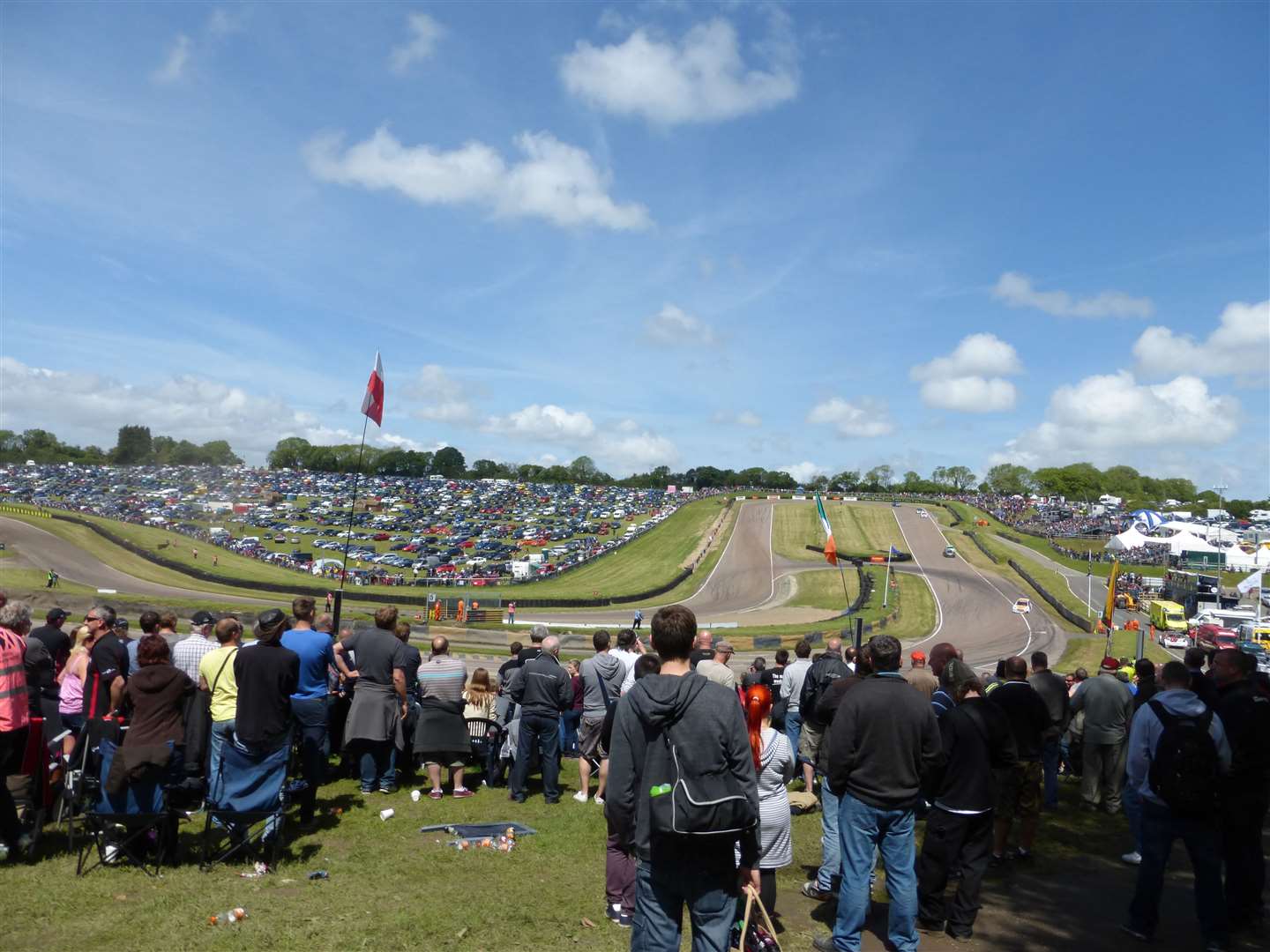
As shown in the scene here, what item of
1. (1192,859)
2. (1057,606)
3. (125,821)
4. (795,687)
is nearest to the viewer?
(1192,859)

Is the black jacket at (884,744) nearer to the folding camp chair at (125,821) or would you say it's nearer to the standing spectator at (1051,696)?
the standing spectator at (1051,696)

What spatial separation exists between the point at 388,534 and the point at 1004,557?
57.9 metres

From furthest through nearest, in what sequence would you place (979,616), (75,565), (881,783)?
1. (979,616)
2. (75,565)
3. (881,783)

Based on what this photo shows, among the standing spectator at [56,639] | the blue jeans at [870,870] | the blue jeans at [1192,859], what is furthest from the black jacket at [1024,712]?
the standing spectator at [56,639]

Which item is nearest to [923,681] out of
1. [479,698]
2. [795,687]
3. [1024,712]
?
[1024,712]

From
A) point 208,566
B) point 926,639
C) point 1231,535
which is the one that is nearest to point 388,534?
point 208,566

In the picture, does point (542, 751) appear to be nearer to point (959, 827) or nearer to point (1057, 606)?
point (959, 827)


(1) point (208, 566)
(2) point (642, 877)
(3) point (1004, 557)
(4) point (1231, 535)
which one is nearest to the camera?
(2) point (642, 877)

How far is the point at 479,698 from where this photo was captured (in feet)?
30.7

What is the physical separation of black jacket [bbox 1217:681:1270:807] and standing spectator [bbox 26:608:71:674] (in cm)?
1032

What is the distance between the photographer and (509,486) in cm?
12256

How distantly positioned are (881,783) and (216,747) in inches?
196

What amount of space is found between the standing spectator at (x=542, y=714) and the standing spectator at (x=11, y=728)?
427cm

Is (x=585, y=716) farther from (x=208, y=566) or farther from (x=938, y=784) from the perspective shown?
(x=208, y=566)
